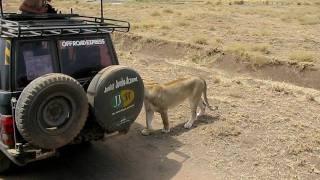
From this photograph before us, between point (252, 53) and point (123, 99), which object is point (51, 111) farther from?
point (252, 53)

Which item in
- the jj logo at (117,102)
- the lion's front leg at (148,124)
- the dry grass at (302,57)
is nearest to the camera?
the jj logo at (117,102)

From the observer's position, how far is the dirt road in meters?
6.50

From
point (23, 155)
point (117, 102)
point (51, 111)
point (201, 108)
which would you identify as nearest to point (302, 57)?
point (201, 108)

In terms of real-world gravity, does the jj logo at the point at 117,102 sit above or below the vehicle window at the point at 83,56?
below

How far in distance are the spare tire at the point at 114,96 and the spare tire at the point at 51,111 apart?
28 centimetres

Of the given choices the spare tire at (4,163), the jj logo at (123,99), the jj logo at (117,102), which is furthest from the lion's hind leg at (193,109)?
the spare tire at (4,163)

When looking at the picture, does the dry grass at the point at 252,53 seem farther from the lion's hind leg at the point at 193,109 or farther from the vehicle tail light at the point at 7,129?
the vehicle tail light at the point at 7,129

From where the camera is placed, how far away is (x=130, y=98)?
6098 millimetres

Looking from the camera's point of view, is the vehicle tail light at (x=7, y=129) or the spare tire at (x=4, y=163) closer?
the vehicle tail light at (x=7, y=129)

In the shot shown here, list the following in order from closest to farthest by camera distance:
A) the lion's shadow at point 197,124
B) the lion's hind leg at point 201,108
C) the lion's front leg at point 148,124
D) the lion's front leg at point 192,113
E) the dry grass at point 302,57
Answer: the lion's front leg at point 148,124
the lion's shadow at point 197,124
the lion's front leg at point 192,113
the lion's hind leg at point 201,108
the dry grass at point 302,57

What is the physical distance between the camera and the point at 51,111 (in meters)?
5.30

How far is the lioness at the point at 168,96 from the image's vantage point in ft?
25.3

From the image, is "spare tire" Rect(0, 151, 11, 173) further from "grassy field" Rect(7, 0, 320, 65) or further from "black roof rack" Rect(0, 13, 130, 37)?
"grassy field" Rect(7, 0, 320, 65)

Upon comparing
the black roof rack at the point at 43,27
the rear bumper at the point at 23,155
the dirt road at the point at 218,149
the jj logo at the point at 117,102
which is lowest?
the dirt road at the point at 218,149
